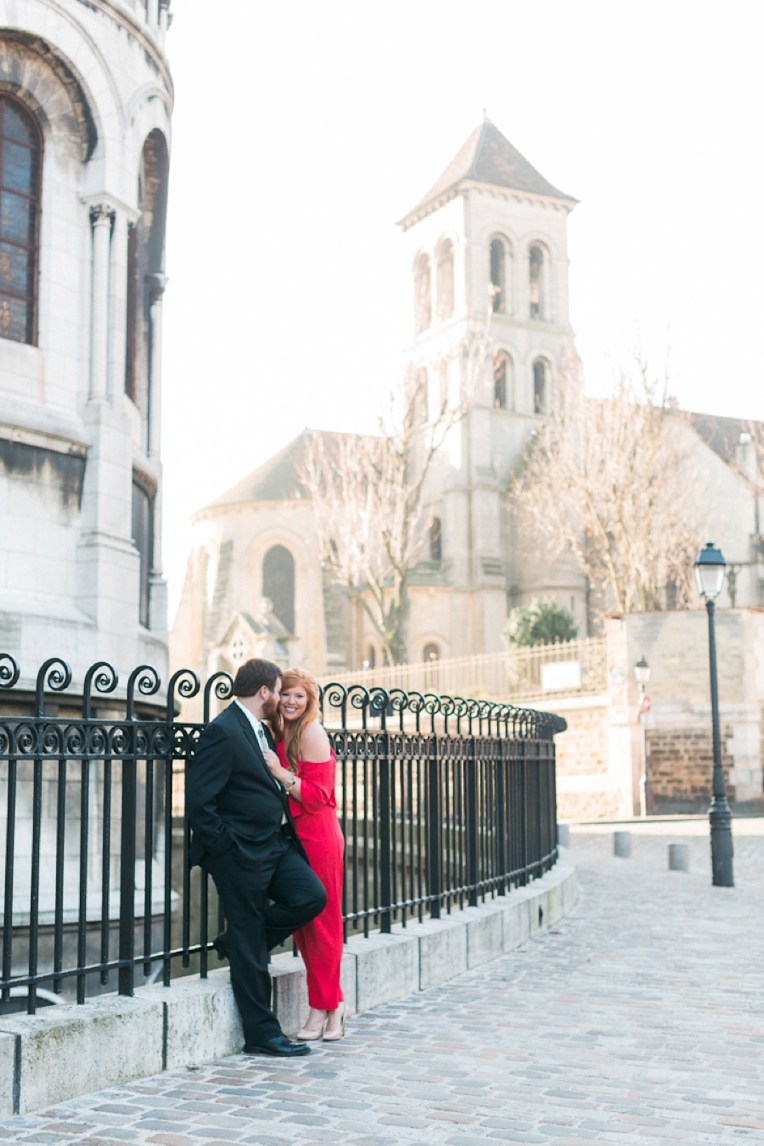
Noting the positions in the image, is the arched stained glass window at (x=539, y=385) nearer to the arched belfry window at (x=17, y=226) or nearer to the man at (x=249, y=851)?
the arched belfry window at (x=17, y=226)

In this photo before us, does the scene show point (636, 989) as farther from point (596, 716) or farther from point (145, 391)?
point (596, 716)

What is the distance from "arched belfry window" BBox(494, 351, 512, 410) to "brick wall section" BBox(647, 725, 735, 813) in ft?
86.3

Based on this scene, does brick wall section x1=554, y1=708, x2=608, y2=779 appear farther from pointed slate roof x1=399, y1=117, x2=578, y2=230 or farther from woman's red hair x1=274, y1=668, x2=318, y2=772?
pointed slate roof x1=399, y1=117, x2=578, y2=230

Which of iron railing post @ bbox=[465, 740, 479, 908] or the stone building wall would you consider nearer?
iron railing post @ bbox=[465, 740, 479, 908]

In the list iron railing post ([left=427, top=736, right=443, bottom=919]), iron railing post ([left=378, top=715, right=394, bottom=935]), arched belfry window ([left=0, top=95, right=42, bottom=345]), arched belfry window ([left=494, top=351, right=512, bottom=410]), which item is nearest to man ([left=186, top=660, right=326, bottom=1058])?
iron railing post ([left=378, top=715, right=394, bottom=935])

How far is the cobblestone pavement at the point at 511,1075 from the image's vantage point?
4145 millimetres

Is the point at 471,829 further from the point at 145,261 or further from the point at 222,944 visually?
the point at 145,261

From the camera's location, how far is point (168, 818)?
4.79 m

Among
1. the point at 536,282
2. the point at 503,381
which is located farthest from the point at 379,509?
the point at 536,282

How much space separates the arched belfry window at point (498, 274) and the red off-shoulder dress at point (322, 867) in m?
47.8

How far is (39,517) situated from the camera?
10594 millimetres

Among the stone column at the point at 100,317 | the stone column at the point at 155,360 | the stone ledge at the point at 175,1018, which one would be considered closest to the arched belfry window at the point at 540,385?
the stone column at the point at 155,360

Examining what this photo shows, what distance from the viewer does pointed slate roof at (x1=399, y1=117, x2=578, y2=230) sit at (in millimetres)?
52000

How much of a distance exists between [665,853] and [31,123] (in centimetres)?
1286
